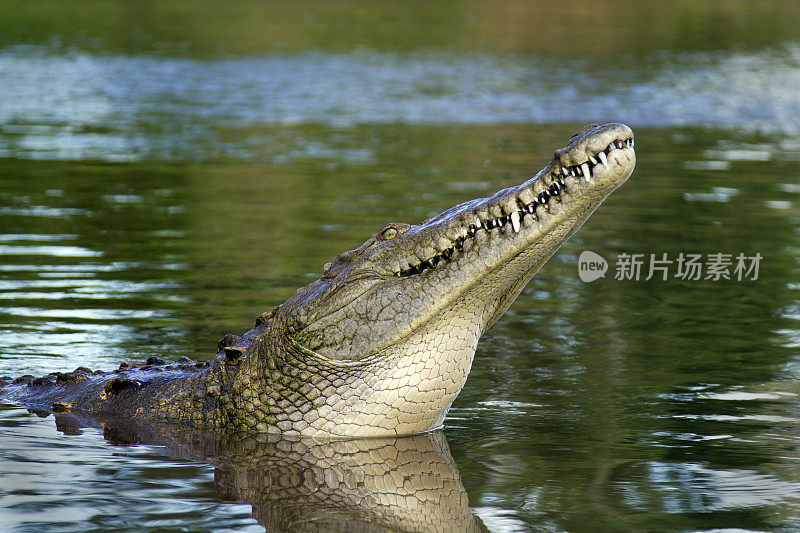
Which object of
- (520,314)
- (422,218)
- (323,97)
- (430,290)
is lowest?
(520,314)

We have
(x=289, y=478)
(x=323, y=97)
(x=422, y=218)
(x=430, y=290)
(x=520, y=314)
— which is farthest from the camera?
(x=323, y=97)

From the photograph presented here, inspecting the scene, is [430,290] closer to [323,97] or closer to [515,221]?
Result: [515,221]

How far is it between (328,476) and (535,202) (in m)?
1.57

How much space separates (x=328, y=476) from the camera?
523 cm

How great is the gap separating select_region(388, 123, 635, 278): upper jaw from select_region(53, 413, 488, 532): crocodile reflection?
2.98ft

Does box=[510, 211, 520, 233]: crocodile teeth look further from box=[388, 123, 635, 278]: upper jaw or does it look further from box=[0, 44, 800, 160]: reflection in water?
box=[0, 44, 800, 160]: reflection in water

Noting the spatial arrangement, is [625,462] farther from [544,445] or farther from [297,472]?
[297,472]

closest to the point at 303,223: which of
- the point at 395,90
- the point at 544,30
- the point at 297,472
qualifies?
the point at 297,472

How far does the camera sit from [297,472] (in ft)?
17.4

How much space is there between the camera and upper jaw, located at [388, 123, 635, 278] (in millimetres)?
4910

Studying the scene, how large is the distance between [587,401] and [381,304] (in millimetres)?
1756

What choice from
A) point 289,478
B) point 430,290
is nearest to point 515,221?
point 430,290

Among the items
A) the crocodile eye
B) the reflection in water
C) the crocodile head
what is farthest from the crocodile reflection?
the reflection in water

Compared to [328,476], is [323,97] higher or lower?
higher
